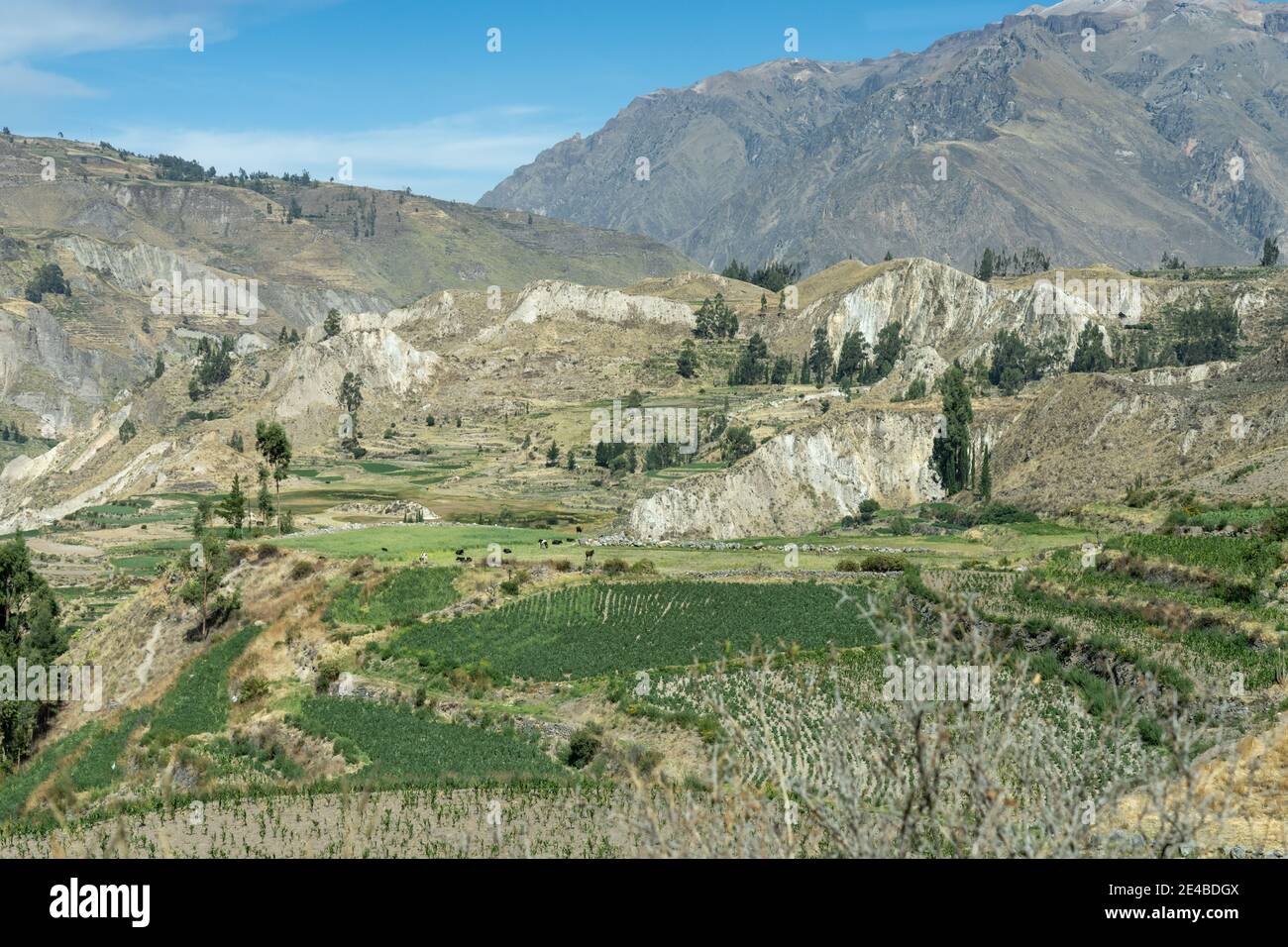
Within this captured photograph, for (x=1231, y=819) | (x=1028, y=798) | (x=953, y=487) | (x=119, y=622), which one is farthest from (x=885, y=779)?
(x=953, y=487)

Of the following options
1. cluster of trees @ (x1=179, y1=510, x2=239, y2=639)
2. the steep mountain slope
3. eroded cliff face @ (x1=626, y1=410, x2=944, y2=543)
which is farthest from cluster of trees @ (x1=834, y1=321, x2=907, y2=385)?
cluster of trees @ (x1=179, y1=510, x2=239, y2=639)

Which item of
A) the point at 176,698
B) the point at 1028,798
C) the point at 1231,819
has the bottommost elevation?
the point at 176,698

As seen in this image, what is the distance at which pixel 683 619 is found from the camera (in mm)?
63594

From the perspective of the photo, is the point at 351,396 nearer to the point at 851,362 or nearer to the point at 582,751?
the point at 851,362

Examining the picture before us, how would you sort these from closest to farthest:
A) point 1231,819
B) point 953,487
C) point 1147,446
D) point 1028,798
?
point 1028,798 → point 1231,819 → point 1147,446 → point 953,487

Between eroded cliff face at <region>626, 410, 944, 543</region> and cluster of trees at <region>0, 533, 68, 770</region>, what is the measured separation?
46.1m

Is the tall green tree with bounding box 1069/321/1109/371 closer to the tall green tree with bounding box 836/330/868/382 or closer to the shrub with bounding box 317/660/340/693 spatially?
the tall green tree with bounding box 836/330/868/382

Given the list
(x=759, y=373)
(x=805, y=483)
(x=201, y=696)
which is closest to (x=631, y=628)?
(x=201, y=696)

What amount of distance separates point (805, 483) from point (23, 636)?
235 ft

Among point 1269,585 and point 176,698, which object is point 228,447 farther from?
point 1269,585

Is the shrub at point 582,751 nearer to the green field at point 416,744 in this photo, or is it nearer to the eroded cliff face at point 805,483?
the green field at point 416,744

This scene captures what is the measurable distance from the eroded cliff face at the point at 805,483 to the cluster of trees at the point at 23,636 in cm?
4612

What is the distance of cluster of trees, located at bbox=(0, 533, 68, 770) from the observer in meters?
65.9

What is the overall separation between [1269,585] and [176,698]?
5417 centimetres
